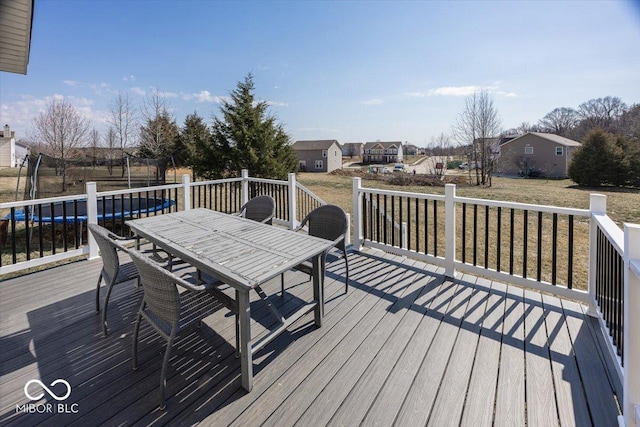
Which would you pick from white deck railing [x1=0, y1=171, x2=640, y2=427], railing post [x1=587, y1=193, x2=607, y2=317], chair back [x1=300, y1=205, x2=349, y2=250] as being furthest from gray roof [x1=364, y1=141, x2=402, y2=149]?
railing post [x1=587, y1=193, x2=607, y2=317]

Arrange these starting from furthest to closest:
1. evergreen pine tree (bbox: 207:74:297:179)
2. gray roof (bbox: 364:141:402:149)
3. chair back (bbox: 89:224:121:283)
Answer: gray roof (bbox: 364:141:402:149), evergreen pine tree (bbox: 207:74:297:179), chair back (bbox: 89:224:121:283)

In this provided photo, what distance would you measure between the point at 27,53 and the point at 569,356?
6.89 m

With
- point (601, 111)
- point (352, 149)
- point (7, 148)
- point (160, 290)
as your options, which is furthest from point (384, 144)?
point (160, 290)

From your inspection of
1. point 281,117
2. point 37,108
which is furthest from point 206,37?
point 37,108

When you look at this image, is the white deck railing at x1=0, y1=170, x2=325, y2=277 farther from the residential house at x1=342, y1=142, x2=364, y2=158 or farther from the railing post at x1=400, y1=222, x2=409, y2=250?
the residential house at x1=342, y1=142, x2=364, y2=158

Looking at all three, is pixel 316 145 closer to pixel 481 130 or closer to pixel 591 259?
pixel 481 130

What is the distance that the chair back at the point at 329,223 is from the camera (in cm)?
310

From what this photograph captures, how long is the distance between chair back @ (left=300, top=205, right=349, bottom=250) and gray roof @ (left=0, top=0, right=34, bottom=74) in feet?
12.8

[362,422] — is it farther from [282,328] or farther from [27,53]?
[27,53]

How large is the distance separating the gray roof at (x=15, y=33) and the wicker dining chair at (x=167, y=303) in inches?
147

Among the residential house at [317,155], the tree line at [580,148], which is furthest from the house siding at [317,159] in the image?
the tree line at [580,148]

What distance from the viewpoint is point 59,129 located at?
16.8m

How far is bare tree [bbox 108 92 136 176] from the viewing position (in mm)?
17453

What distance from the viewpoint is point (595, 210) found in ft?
8.25
